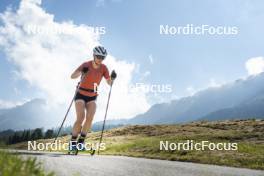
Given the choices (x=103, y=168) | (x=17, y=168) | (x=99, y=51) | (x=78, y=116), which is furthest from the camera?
(x=78, y=116)

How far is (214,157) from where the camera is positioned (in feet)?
79.1

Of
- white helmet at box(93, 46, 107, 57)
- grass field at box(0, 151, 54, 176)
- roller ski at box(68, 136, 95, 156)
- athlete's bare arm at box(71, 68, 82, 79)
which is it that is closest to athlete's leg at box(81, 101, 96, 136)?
roller ski at box(68, 136, 95, 156)

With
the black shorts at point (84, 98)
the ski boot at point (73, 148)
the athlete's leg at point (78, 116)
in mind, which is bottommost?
the ski boot at point (73, 148)

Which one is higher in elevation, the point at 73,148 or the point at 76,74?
the point at 76,74

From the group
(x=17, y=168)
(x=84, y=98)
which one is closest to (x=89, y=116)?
(x=84, y=98)

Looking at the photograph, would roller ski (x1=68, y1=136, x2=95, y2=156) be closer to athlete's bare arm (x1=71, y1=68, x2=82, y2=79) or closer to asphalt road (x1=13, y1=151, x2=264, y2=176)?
asphalt road (x1=13, y1=151, x2=264, y2=176)

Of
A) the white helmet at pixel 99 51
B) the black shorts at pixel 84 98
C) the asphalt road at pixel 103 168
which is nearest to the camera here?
the asphalt road at pixel 103 168

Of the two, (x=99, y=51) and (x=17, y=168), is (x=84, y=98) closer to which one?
(x=99, y=51)

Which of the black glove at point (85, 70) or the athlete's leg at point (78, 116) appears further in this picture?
the athlete's leg at point (78, 116)

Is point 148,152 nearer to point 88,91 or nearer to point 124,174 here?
point 88,91

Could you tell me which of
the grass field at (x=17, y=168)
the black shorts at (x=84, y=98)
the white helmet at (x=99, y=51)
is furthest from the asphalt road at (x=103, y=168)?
the white helmet at (x=99, y=51)

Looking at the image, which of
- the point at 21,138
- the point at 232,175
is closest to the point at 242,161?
the point at 232,175

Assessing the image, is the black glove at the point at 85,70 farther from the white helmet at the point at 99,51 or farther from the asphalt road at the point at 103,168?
the asphalt road at the point at 103,168

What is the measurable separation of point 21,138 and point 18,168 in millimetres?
125555
